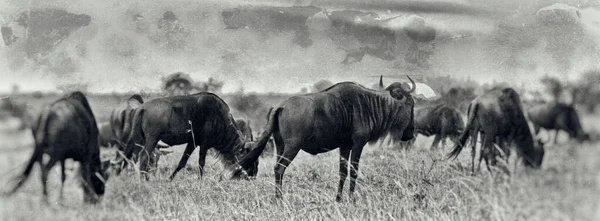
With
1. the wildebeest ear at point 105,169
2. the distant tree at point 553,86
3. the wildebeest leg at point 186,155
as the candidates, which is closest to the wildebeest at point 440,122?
the distant tree at point 553,86

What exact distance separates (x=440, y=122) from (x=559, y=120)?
130 centimetres

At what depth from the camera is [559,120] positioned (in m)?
5.26

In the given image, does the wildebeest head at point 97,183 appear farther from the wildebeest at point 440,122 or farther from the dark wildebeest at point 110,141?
the wildebeest at point 440,122

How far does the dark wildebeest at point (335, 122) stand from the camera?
5266 mm

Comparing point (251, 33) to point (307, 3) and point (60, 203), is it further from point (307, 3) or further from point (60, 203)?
point (60, 203)

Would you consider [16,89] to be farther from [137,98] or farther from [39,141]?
[137,98]

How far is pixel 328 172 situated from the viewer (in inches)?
236

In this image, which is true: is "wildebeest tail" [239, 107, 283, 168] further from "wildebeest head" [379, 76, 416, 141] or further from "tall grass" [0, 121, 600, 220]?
"wildebeest head" [379, 76, 416, 141]

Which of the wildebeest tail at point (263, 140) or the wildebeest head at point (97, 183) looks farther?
the wildebeest tail at point (263, 140)

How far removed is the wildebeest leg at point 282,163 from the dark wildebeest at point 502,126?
140 cm

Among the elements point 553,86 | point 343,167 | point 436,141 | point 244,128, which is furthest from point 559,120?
point 244,128

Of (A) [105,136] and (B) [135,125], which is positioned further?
(B) [135,125]

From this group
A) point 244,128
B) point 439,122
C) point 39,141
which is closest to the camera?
point 39,141

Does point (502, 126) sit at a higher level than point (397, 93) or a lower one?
lower
